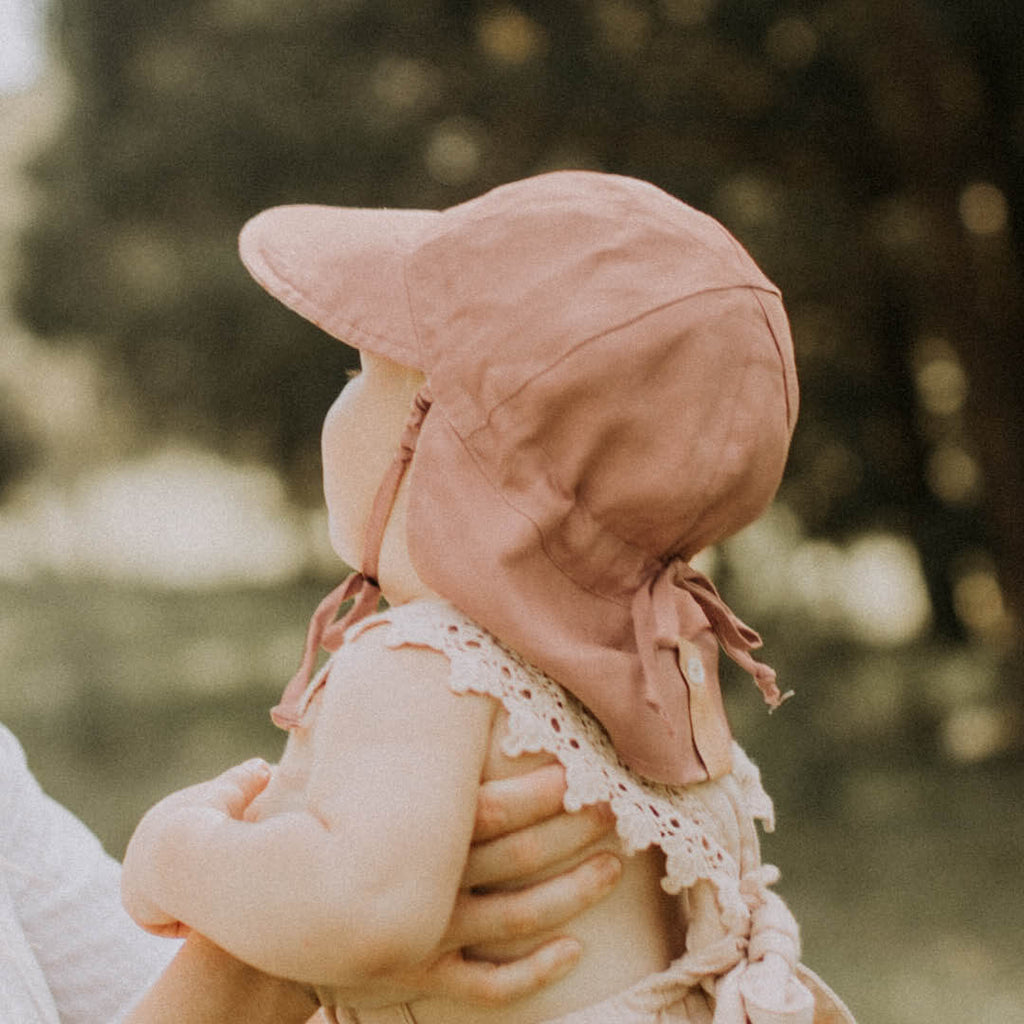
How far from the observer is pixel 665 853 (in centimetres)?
134

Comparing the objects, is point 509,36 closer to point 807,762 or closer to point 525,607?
point 807,762

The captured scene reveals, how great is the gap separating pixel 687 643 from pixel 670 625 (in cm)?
8

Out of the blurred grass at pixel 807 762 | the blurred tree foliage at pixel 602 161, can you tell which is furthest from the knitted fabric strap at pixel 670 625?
the blurred tree foliage at pixel 602 161

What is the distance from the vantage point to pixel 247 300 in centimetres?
523

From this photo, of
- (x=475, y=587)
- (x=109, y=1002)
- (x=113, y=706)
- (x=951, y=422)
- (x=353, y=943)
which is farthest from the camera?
(x=113, y=706)

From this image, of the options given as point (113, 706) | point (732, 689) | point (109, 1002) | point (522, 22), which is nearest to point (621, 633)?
point (109, 1002)

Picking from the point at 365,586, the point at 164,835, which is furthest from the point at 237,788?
the point at 365,586

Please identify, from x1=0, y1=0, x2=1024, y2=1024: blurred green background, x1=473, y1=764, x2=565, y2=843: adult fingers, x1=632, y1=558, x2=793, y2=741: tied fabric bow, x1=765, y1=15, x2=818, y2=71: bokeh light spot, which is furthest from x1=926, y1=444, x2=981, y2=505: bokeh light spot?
x1=473, y1=764, x2=565, y2=843: adult fingers

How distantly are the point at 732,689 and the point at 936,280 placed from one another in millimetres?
1984

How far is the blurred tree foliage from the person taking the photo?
4.73m

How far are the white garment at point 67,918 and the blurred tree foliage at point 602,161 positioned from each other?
11.5 ft

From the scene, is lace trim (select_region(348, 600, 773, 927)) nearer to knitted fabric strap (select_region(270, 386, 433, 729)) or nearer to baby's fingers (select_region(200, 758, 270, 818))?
knitted fabric strap (select_region(270, 386, 433, 729))

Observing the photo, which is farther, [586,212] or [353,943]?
[586,212]

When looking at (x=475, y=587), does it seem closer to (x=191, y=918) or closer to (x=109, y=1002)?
(x=191, y=918)
